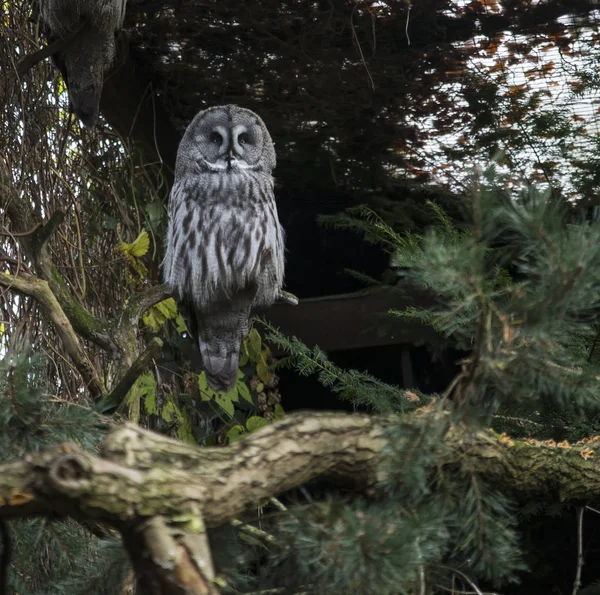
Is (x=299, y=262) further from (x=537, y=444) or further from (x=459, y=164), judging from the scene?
(x=537, y=444)

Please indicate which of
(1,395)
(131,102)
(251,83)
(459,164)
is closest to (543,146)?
(459,164)

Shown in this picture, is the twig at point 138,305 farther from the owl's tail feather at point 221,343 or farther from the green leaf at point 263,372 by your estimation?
the green leaf at point 263,372

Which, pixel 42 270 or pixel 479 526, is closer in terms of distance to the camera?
pixel 479 526

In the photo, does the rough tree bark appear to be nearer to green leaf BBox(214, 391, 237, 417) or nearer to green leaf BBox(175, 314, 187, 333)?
green leaf BBox(214, 391, 237, 417)

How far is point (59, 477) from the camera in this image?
2.45ft

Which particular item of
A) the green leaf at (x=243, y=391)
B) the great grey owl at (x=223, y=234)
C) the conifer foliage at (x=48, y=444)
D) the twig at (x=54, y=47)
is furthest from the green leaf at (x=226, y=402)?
the conifer foliage at (x=48, y=444)

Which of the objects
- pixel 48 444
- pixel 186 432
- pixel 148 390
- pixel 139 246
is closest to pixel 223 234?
pixel 139 246

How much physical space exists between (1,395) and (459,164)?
76.0 inches

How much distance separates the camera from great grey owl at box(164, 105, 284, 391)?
2.20 meters

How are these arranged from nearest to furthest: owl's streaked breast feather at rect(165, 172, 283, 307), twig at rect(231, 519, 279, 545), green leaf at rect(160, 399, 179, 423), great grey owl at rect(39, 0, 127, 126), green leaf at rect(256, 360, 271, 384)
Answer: twig at rect(231, 519, 279, 545) → great grey owl at rect(39, 0, 127, 126) → owl's streaked breast feather at rect(165, 172, 283, 307) → green leaf at rect(160, 399, 179, 423) → green leaf at rect(256, 360, 271, 384)

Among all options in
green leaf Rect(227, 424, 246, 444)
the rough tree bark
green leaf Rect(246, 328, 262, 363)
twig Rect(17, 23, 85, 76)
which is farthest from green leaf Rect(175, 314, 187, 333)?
the rough tree bark

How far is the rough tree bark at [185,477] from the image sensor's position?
0.77 metres

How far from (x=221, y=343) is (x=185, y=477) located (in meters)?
1.49

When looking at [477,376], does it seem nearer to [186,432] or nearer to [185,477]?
[185,477]
